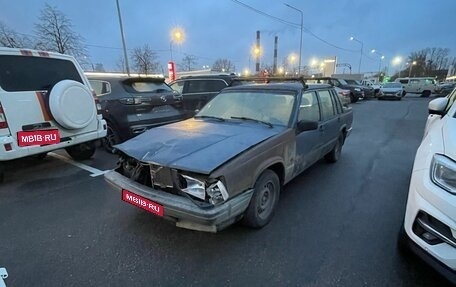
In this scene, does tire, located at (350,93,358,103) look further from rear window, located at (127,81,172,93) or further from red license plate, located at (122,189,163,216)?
red license plate, located at (122,189,163,216)

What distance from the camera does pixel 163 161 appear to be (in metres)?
2.49

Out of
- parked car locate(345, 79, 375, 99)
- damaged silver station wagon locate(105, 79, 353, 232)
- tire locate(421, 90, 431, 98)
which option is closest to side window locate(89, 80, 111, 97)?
damaged silver station wagon locate(105, 79, 353, 232)

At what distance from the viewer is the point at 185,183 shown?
2537mm

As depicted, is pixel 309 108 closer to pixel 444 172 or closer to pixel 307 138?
pixel 307 138

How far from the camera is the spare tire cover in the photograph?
4.05 meters

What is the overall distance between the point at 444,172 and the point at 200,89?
24.9 feet

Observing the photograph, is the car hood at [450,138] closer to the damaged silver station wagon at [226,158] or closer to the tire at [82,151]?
the damaged silver station wagon at [226,158]

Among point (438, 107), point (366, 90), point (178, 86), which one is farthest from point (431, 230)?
point (366, 90)

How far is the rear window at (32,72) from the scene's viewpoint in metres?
3.77

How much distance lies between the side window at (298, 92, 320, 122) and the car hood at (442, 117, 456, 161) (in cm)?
153

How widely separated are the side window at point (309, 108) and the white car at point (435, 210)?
1.65m

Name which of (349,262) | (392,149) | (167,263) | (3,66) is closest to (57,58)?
(3,66)

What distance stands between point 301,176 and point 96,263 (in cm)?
334

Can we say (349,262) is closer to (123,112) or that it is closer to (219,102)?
(219,102)
